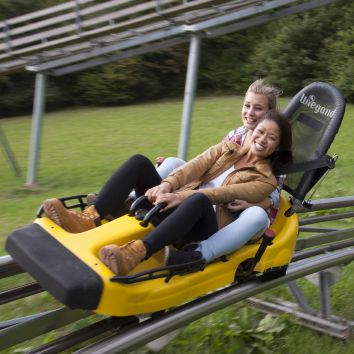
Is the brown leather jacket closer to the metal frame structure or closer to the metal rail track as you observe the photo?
the metal rail track

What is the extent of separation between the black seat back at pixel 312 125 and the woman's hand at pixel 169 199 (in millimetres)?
946

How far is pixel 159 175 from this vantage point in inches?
129

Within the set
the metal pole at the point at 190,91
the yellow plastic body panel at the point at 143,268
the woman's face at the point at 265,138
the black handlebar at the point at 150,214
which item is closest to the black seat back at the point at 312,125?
the woman's face at the point at 265,138

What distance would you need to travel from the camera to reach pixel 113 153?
1086 centimetres

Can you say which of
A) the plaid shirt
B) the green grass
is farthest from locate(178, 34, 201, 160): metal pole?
the plaid shirt

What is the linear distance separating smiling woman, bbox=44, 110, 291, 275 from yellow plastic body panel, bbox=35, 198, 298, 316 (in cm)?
7

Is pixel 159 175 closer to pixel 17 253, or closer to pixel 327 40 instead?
pixel 17 253

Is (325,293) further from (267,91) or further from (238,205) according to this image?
(267,91)

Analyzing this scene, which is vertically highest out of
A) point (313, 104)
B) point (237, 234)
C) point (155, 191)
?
point (313, 104)

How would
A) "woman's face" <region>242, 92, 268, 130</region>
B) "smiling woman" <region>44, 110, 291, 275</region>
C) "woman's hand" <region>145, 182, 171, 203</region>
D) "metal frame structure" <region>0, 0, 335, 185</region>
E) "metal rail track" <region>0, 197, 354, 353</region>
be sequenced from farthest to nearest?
"metal frame structure" <region>0, 0, 335, 185</region> → "woman's face" <region>242, 92, 268, 130</region> → "woman's hand" <region>145, 182, 171, 203</region> → "smiling woman" <region>44, 110, 291, 275</region> → "metal rail track" <region>0, 197, 354, 353</region>

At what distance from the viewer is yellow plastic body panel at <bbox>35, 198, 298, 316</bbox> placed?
7.85 ft

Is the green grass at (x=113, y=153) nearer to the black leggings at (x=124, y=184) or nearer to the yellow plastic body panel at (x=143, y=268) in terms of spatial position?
the yellow plastic body panel at (x=143, y=268)

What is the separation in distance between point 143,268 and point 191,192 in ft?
1.41

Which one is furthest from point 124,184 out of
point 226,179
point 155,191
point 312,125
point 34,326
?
point 312,125
